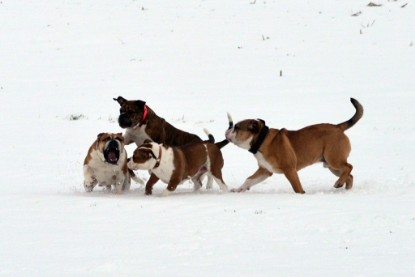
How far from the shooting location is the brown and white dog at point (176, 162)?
421 inches

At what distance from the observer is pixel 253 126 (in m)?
11.2

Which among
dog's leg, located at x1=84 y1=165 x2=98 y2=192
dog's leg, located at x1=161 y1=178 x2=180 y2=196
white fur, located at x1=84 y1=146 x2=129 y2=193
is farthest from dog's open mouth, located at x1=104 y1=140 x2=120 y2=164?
dog's leg, located at x1=161 y1=178 x2=180 y2=196

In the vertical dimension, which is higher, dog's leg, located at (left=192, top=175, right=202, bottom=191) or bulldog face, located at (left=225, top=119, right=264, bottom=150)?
bulldog face, located at (left=225, top=119, right=264, bottom=150)

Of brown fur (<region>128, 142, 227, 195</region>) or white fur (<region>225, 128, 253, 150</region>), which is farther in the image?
white fur (<region>225, 128, 253, 150</region>)

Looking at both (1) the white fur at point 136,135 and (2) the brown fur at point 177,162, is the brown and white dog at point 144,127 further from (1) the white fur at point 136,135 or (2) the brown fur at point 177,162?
(2) the brown fur at point 177,162

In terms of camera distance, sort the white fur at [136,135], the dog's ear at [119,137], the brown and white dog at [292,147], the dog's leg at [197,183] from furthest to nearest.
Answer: the white fur at [136,135], the dog's leg at [197,183], the brown and white dog at [292,147], the dog's ear at [119,137]

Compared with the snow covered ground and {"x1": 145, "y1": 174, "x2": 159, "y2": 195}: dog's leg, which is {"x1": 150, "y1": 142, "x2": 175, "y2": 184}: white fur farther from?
the snow covered ground

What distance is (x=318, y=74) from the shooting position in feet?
76.2

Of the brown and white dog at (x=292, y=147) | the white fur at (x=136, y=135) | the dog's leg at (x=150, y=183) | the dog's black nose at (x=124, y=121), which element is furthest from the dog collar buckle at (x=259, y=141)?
the dog's black nose at (x=124, y=121)

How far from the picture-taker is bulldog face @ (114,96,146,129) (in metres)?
11.8

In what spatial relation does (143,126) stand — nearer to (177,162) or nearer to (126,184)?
(126,184)

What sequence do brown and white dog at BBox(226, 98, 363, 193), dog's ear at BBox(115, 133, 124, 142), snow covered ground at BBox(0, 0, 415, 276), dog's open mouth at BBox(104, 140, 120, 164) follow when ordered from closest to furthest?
snow covered ground at BBox(0, 0, 415, 276)
dog's open mouth at BBox(104, 140, 120, 164)
dog's ear at BBox(115, 133, 124, 142)
brown and white dog at BBox(226, 98, 363, 193)

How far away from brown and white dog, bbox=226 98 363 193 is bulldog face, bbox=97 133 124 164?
158 centimetres

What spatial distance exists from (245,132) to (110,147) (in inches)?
75.9
